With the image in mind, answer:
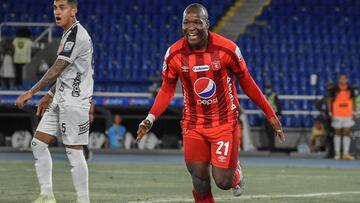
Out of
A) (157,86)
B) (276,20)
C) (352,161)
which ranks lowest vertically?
(352,161)

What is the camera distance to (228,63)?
8969 millimetres

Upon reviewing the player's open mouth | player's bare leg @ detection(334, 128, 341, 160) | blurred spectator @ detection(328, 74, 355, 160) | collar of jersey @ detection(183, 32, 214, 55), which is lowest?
player's bare leg @ detection(334, 128, 341, 160)

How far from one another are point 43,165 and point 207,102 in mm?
2073

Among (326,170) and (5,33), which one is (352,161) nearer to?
(326,170)

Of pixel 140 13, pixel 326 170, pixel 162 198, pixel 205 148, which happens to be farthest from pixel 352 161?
pixel 205 148

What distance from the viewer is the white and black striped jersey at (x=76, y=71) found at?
9773mm

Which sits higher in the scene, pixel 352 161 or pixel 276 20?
pixel 276 20

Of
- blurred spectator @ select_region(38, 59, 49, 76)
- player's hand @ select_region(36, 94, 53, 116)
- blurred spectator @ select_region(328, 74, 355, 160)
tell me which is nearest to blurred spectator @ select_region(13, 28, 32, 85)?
blurred spectator @ select_region(38, 59, 49, 76)

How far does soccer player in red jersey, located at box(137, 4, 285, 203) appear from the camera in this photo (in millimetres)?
8914

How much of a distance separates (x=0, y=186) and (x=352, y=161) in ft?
40.6

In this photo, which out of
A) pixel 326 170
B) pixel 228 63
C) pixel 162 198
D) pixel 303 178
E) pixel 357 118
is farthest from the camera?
pixel 357 118

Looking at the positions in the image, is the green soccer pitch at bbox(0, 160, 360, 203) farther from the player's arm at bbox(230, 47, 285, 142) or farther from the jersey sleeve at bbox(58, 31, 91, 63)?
the player's arm at bbox(230, 47, 285, 142)

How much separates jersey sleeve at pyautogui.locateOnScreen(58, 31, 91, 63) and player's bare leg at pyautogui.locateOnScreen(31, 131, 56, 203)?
90 centimetres

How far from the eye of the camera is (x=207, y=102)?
9.02 metres
